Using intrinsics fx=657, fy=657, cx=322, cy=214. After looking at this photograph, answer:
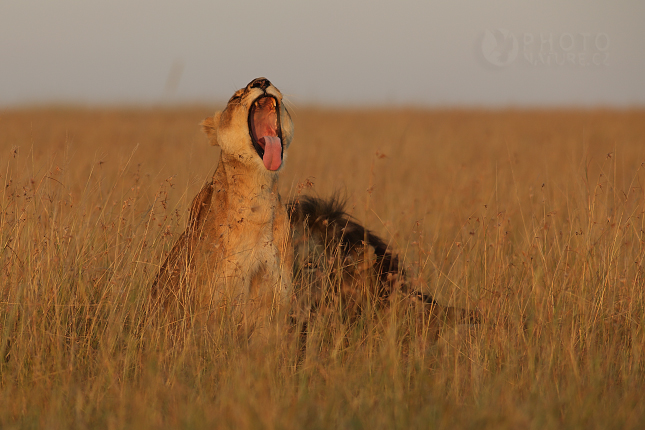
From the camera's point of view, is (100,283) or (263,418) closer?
(263,418)

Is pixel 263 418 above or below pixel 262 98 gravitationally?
below

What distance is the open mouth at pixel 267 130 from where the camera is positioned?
14.3ft

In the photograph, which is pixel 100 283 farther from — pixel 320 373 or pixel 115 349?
pixel 320 373

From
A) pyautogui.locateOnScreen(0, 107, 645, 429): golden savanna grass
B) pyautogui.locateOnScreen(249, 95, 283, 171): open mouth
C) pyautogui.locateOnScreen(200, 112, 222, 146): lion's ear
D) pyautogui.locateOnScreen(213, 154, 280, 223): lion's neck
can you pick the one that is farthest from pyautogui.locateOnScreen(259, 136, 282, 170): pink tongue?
A: pyautogui.locateOnScreen(200, 112, 222, 146): lion's ear

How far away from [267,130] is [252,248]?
35.5 inches

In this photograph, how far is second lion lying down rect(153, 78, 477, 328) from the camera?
166 inches

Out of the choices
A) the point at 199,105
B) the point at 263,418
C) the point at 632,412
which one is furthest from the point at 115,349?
the point at 199,105

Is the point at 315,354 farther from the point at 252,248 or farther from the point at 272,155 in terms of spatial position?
the point at 272,155

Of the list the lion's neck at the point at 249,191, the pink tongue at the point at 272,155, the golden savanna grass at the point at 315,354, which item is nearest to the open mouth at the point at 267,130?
the pink tongue at the point at 272,155

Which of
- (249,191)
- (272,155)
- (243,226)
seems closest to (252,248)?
(243,226)

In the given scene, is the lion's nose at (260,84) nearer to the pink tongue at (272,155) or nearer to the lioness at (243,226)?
the lioness at (243,226)

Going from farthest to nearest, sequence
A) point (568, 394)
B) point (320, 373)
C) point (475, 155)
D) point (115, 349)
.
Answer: point (475, 155)
point (115, 349)
point (320, 373)
point (568, 394)

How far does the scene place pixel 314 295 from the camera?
469 centimetres

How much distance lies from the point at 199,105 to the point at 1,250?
74.8 ft
